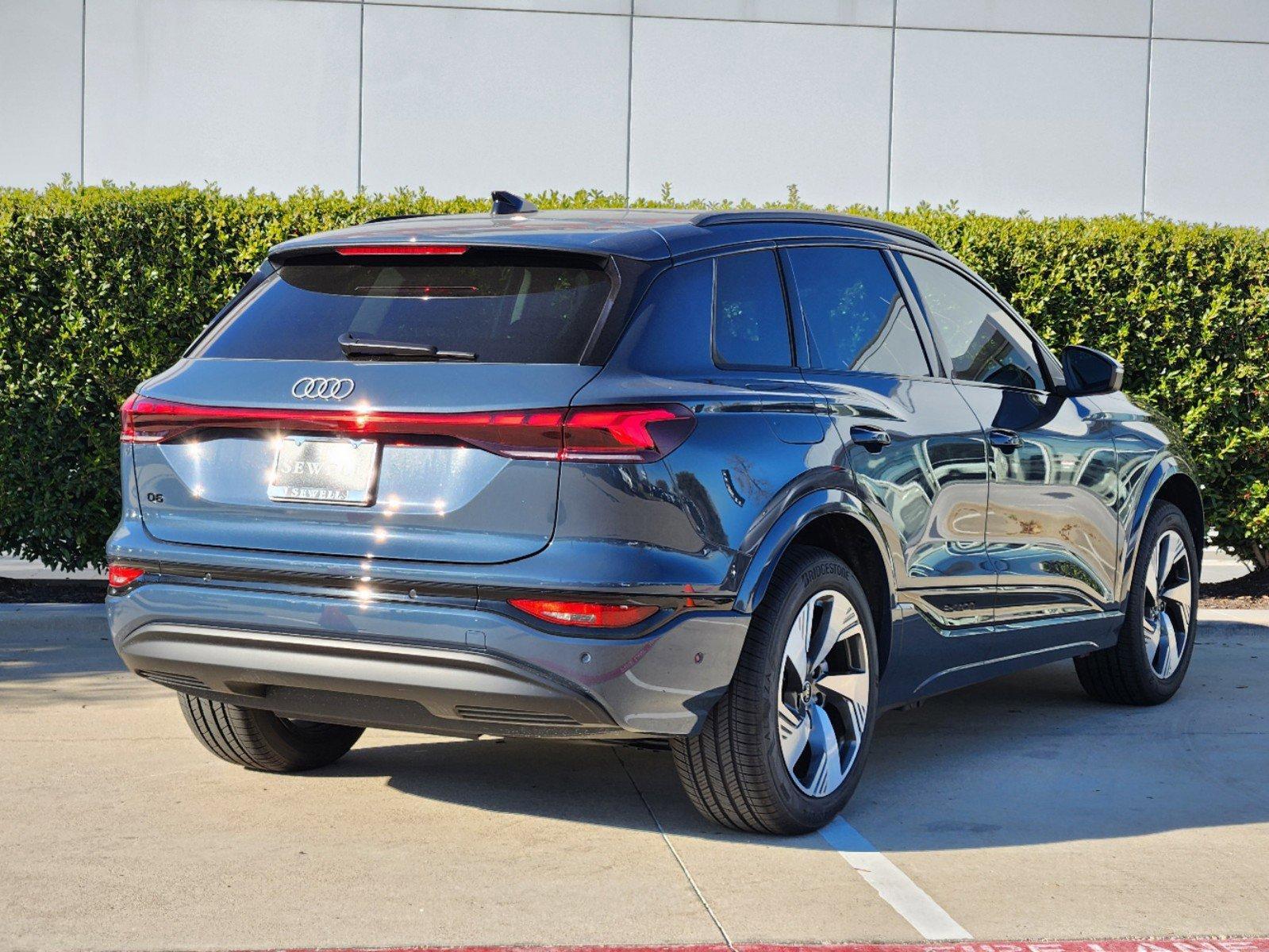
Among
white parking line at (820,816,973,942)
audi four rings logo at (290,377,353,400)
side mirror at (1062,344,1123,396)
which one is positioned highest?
side mirror at (1062,344,1123,396)

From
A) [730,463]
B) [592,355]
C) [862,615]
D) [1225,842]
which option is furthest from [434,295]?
[1225,842]

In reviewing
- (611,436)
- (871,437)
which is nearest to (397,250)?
(611,436)

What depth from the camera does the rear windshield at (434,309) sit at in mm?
4355

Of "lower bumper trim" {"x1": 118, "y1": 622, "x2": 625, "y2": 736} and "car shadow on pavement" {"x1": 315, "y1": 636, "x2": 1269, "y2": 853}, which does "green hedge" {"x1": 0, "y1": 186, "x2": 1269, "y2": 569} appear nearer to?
"car shadow on pavement" {"x1": 315, "y1": 636, "x2": 1269, "y2": 853}

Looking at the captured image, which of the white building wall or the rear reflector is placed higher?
the white building wall

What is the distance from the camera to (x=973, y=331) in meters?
5.99

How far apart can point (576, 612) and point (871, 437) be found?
130 cm

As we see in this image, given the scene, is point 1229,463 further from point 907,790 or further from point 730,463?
point 730,463

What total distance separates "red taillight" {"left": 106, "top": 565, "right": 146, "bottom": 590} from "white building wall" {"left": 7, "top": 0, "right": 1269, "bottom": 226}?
317 inches

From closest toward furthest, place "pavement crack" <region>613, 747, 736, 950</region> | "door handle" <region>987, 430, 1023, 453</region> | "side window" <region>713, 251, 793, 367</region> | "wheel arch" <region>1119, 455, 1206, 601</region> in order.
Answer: "pavement crack" <region>613, 747, 736, 950</region> → "side window" <region>713, 251, 793, 367</region> → "door handle" <region>987, 430, 1023, 453</region> → "wheel arch" <region>1119, 455, 1206, 601</region>

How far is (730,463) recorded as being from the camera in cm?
438

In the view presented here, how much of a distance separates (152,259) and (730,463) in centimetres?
514

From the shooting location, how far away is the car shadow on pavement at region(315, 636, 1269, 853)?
16.5ft

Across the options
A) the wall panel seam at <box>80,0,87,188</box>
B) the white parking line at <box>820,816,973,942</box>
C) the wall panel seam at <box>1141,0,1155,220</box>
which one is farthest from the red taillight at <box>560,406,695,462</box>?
the wall panel seam at <box>1141,0,1155,220</box>
